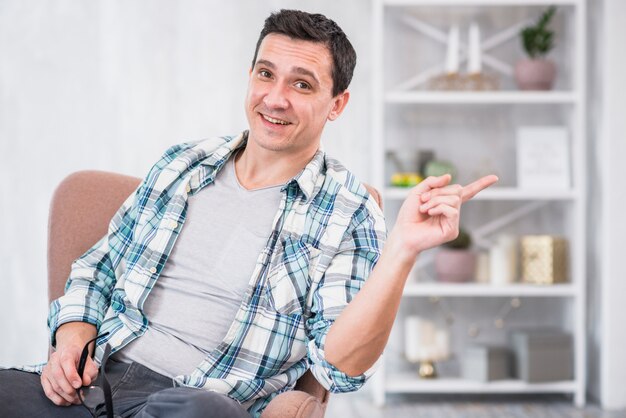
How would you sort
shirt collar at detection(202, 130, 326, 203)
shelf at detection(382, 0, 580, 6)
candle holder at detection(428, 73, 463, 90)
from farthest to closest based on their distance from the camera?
1. candle holder at detection(428, 73, 463, 90)
2. shelf at detection(382, 0, 580, 6)
3. shirt collar at detection(202, 130, 326, 203)

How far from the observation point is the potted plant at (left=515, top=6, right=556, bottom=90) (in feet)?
10.8

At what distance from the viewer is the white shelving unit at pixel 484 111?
128 inches

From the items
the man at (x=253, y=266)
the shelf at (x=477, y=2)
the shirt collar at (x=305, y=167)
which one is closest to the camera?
the man at (x=253, y=266)

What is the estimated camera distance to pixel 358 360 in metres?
1.35

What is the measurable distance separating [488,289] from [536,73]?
926mm

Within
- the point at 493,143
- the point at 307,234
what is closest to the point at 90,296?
the point at 307,234

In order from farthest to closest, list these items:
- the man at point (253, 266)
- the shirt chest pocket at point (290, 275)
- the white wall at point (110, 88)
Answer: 1. the white wall at point (110, 88)
2. the shirt chest pocket at point (290, 275)
3. the man at point (253, 266)

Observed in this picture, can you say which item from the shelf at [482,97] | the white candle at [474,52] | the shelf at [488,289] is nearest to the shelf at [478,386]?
the shelf at [488,289]

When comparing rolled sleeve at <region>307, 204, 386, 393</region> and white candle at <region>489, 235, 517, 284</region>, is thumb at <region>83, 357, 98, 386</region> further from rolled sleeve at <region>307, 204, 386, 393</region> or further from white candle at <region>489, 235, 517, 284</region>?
white candle at <region>489, 235, 517, 284</region>

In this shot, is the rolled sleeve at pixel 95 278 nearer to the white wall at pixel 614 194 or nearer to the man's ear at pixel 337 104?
the man's ear at pixel 337 104

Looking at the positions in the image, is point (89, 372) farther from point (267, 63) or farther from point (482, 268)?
point (482, 268)

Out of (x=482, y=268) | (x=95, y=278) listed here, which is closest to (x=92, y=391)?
(x=95, y=278)

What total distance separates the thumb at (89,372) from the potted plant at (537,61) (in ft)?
7.87

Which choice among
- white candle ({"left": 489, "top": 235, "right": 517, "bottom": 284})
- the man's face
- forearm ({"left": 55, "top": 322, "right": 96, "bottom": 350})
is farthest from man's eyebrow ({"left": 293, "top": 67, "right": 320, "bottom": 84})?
white candle ({"left": 489, "top": 235, "right": 517, "bottom": 284})
